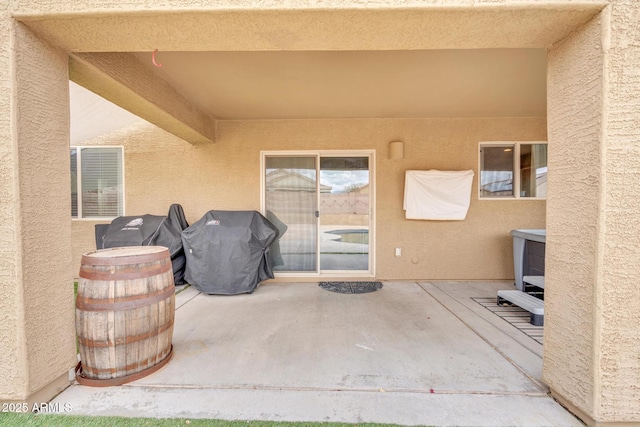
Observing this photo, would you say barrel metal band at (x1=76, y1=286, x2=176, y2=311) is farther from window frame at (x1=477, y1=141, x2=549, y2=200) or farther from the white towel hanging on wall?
window frame at (x1=477, y1=141, x2=549, y2=200)

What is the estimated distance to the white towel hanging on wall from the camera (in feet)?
14.2

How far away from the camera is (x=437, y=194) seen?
4355 millimetres

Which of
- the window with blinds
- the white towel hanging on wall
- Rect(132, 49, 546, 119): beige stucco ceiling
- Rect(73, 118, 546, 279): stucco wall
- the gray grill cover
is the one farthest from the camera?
the window with blinds

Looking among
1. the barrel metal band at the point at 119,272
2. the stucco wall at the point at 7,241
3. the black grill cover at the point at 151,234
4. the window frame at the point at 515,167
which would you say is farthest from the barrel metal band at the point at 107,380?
the window frame at the point at 515,167

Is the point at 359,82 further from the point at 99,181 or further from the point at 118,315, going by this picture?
the point at 99,181

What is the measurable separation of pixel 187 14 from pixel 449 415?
2720 mm

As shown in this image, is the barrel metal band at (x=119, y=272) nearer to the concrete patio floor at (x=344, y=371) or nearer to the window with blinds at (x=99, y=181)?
the concrete patio floor at (x=344, y=371)

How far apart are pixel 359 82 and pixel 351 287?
110 inches

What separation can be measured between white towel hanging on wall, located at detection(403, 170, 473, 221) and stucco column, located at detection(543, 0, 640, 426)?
8.98 ft

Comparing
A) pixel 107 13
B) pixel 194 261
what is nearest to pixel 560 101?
pixel 107 13

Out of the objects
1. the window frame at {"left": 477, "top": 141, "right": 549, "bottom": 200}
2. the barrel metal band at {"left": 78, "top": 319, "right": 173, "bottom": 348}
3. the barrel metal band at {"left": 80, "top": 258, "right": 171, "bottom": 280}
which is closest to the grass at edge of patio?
the barrel metal band at {"left": 78, "top": 319, "right": 173, "bottom": 348}

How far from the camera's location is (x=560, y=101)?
1.70m

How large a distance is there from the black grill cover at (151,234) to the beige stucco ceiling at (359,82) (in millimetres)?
1815

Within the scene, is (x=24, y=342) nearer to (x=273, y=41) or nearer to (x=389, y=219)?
(x=273, y=41)
